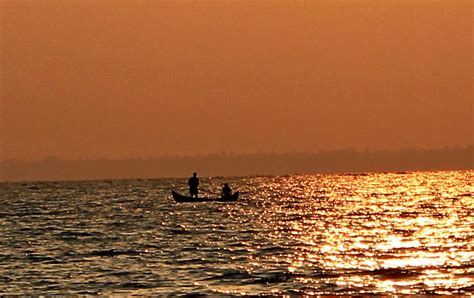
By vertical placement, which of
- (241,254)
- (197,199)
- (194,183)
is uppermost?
(194,183)

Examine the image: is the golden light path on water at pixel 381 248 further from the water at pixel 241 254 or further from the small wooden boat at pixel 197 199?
the small wooden boat at pixel 197 199

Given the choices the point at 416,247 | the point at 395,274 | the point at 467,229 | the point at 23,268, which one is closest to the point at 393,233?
the point at 467,229

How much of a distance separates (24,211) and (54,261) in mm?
48324

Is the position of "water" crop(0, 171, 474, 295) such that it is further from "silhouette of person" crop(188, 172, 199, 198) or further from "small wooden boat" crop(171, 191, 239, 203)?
"small wooden boat" crop(171, 191, 239, 203)

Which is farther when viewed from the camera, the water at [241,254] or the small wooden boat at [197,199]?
the small wooden boat at [197,199]

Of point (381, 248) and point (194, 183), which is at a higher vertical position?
point (194, 183)

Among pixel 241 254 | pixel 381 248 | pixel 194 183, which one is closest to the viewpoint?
pixel 241 254

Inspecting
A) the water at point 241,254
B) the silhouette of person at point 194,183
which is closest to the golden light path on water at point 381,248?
the water at point 241,254

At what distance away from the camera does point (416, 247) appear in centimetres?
4531

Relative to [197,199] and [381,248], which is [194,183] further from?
[381,248]

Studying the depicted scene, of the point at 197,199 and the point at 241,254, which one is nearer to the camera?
the point at 241,254

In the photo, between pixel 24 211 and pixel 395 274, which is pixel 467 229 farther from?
pixel 24 211

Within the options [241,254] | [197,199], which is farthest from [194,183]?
[241,254]

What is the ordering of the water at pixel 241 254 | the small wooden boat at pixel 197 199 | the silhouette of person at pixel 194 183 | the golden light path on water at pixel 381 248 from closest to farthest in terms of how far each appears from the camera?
the water at pixel 241 254, the golden light path on water at pixel 381 248, the silhouette of person at pixel 194 183, the small wooden boat at pixel 197 199
